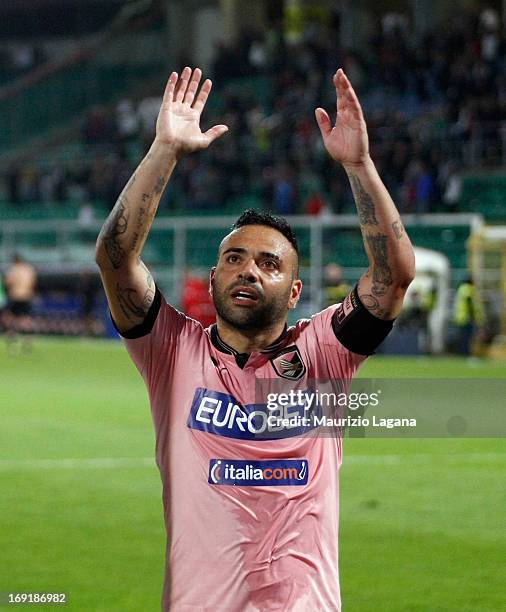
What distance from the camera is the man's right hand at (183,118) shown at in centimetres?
437

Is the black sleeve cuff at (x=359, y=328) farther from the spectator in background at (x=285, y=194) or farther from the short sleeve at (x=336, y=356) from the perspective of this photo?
the spectator in background at (x=285, y=194)

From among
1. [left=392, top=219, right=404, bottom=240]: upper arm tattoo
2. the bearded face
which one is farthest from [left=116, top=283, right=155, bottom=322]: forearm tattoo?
[left=392, top=219, right=404, bottom=240]: upper arm tattoo

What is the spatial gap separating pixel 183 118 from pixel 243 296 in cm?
64

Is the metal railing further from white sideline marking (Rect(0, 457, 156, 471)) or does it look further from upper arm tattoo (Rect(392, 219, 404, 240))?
upper arm tattoo (Rect(392, 219, 404, 240))

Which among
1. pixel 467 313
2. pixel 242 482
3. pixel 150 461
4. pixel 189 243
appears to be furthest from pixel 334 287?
pixel 242 482

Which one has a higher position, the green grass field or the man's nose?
the man's nose

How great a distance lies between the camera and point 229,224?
32125 mm

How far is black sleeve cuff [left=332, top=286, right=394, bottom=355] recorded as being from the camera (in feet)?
14.3

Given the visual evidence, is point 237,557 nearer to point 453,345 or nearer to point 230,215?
point 453,345

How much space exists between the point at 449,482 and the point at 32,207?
30205 mm

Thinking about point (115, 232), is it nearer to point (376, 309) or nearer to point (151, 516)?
point (376, 309)

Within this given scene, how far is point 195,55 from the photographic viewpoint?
1718 inches

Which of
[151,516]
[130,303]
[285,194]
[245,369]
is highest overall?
[285,194]

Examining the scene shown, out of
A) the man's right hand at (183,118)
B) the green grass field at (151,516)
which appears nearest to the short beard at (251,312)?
the man's right hand at (183,118)
